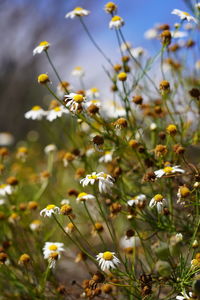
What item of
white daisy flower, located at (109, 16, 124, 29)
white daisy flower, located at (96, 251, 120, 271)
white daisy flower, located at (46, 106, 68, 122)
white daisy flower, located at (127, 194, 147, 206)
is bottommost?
white daisy flower, located at (96, 251, 120, 271)

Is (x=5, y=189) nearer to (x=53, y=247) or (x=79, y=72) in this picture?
(x=53, y=247)

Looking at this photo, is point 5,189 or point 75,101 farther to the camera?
point 5,189

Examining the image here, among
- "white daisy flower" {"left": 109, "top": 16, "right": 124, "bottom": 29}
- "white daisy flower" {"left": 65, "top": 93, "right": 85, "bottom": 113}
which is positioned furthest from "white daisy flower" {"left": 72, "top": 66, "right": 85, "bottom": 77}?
"white daisy flower" {"left": 65, "top": 93, "right": 85, "bottom": 113}

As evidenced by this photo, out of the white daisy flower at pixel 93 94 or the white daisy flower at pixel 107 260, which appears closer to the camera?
the white daisy flower at pixel 107 260

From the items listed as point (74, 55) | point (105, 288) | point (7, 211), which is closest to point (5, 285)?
point (7, 211)

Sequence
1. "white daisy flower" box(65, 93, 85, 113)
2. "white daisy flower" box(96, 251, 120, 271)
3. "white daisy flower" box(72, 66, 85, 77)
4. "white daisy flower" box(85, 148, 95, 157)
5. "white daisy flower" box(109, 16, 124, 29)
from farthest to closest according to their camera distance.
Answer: "white daisy flower" box(72, 66, 85, 77) → "white daisy flower" box(85, 148, 95, 157) → "white daisy flower" box(109, 16, 124, 29) → "white daisy flower" box(65, 93, 85, 113) → "white daisy flower" box(96, 251, 120, 271)

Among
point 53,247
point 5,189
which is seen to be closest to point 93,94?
point 5,189

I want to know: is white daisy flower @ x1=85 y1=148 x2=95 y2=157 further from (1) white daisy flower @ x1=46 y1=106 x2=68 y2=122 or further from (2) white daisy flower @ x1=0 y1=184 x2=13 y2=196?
(2) white daisy flower @ x1=0 y1=184 x2=13 y2=196

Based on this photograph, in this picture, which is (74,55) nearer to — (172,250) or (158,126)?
(158,126)

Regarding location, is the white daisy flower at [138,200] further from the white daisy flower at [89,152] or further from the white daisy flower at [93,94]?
the white daisy flower at [93,94]

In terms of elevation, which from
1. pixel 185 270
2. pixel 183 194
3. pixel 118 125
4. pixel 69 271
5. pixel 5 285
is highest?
pixel 118 125

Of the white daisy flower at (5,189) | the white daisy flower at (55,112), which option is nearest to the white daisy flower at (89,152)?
the white daisy flower at (55,112)
